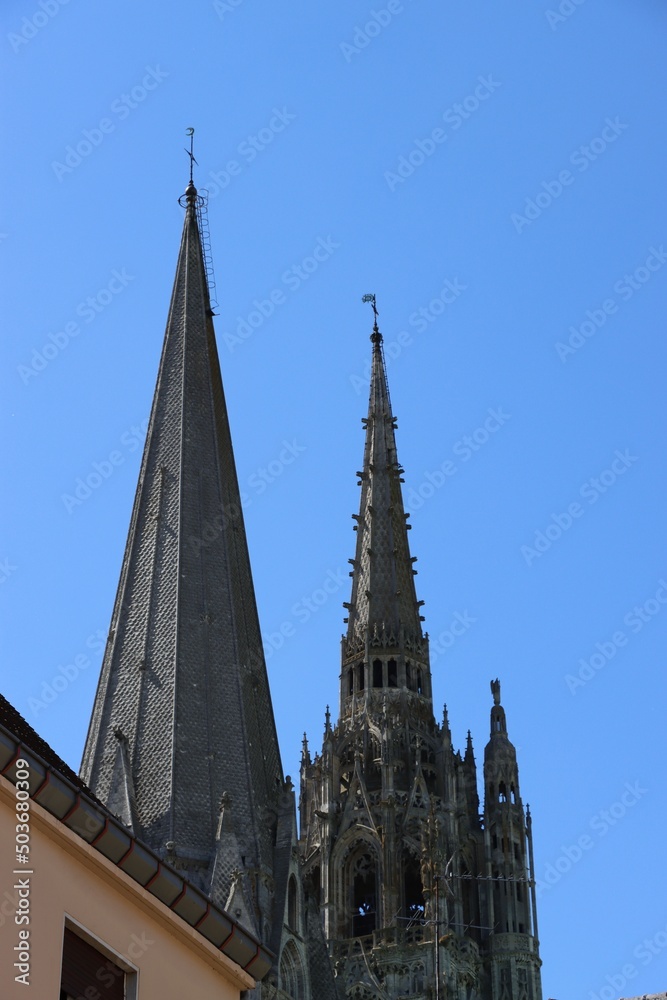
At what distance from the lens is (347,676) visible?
60.4 metres

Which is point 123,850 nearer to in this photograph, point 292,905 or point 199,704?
point 292,905

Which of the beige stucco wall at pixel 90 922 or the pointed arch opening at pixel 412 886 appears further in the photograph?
the pointed arch opening at pixel 412 886

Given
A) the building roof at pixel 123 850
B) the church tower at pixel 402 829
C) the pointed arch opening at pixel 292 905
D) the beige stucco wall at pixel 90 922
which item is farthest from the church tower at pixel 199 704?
the beige stucco wall at pixel 90 922

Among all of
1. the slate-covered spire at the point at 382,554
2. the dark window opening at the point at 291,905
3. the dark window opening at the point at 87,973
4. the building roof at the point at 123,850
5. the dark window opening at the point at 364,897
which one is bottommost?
the dark window opening at the point at 87,973

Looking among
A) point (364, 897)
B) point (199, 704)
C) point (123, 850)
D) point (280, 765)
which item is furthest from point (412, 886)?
point (123, 850)

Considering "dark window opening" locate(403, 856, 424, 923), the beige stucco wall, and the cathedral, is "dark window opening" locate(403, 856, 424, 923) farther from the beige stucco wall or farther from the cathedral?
the beige stucco wall

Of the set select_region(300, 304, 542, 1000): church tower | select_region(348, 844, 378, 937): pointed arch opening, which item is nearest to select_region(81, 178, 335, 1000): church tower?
select_region(300, 304, 542, 1000): church tower

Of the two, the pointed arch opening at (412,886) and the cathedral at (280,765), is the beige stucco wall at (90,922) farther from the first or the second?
the pointed arch opening at (412,886)

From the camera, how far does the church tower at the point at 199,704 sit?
147ft

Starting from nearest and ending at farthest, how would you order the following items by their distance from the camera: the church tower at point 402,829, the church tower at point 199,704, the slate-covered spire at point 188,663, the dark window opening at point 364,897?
the church tower at point 199,704 → the slate-covered spire at point 188,663 → the church tower at point 402,829 → the dark window opening at point 364,897

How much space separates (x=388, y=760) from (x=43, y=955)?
39.5m

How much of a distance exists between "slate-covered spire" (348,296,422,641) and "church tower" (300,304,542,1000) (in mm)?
65

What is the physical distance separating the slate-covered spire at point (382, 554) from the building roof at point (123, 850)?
39782 millimetres

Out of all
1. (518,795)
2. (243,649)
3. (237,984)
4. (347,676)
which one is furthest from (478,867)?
(237,984)
